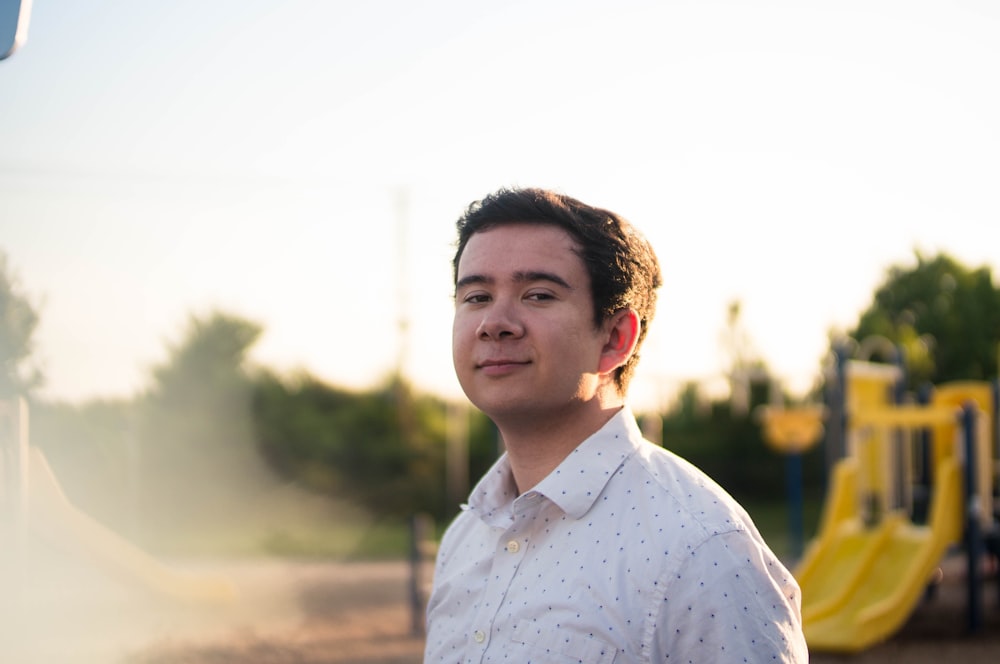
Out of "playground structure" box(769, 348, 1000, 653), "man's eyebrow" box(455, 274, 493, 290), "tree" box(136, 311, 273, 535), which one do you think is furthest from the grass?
"man's eyebrow" box(455, 274, 493, 290)

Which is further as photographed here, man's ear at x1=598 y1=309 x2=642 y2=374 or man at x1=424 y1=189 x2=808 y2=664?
man's ear at x1=598 y1=309 x2=642 y2=374

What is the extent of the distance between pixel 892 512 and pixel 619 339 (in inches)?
221

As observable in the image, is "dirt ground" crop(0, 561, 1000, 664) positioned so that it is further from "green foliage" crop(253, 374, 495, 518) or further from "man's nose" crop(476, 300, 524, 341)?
"green foliage" crop(253, 374, 495, 518)

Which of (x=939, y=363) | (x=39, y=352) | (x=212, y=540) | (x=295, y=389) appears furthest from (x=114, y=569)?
(x=939, y=363)

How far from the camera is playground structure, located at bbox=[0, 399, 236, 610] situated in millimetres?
2982

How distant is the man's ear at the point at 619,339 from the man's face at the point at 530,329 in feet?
0.07


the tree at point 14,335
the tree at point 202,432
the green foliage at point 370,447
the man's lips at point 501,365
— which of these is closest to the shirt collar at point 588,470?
the man's lips at point 501,365

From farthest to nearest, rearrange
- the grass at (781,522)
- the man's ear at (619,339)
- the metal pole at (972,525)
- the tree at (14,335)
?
the grass at (781,522) → the metal pole at (972,525) → the tree at (14,335) → the man's ear at (619,339)

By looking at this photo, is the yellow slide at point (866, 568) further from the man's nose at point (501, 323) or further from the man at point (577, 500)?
the man's nose at point (501, 323)

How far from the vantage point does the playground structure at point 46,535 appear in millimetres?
2982

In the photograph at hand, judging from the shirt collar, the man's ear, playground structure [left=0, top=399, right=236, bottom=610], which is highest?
the man's ear

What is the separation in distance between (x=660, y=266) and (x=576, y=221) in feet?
0.75

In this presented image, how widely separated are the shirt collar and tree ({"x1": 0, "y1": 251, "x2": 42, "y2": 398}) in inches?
77.6

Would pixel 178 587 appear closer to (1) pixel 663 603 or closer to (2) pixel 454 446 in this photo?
(1) pixel 663 603
